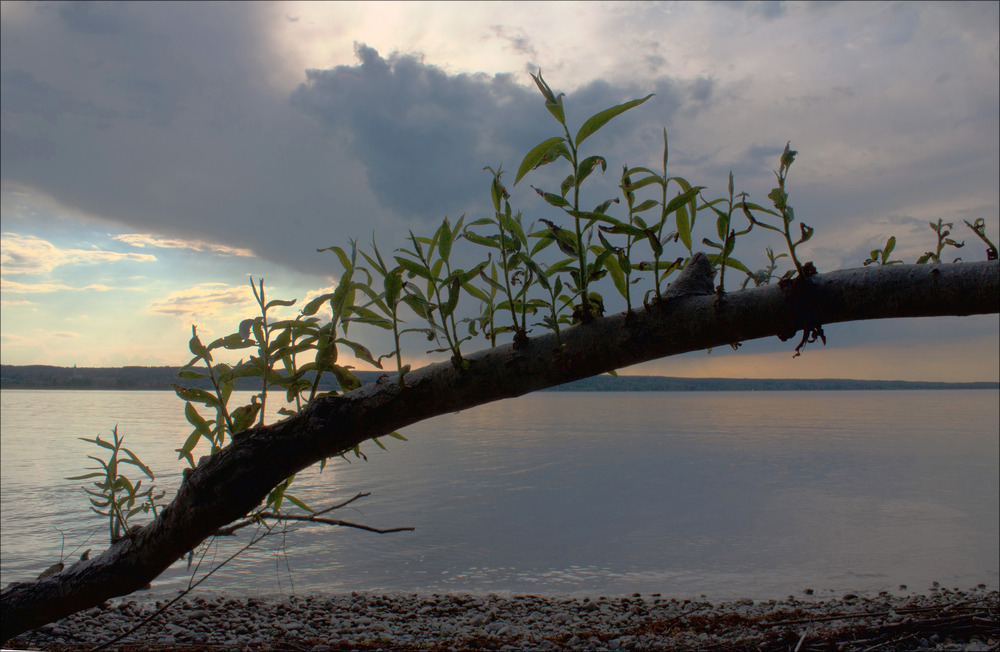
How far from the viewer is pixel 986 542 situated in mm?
8133

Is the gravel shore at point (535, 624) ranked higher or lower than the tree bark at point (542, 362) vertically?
lower

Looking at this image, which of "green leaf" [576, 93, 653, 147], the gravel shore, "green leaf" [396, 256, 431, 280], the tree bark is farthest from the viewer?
the gravel shore

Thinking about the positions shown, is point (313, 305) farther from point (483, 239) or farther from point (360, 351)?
point (483, 239)

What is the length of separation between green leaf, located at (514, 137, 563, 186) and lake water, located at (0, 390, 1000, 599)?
8.59ft

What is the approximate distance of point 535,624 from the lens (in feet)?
16.3

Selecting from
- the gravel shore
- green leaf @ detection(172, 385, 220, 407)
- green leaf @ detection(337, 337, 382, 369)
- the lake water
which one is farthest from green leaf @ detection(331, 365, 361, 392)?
the gravel shore

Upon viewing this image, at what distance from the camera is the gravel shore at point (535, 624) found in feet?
11.8

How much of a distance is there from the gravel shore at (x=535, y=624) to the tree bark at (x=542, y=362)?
2.93 meters

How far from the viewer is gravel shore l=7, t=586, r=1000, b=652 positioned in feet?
11.8

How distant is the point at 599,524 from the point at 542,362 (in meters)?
8.86

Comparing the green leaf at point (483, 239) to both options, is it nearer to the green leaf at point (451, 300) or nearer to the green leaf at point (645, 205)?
the green leaf at point (451, 300)

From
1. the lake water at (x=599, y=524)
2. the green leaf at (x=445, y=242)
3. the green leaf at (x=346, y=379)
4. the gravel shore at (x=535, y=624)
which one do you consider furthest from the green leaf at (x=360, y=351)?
the gravel shore at (x=535, y=624)

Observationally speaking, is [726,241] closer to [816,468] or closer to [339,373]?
[339,373]

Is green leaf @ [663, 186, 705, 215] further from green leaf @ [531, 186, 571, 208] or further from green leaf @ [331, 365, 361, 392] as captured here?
green leaf @ [331, 365, 361, 392]
